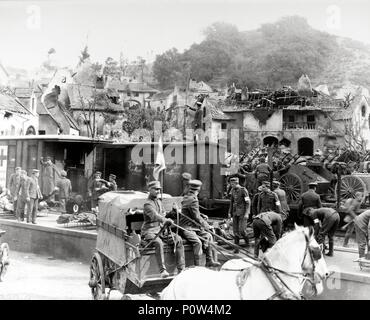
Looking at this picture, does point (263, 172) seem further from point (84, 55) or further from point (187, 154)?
point (84, 55)

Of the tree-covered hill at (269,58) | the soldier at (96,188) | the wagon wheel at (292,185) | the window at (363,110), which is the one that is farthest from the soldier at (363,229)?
the soldier at (96,188)

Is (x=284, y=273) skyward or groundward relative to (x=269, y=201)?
groundward

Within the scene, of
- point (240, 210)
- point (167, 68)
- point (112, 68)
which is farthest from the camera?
point (167, 68)

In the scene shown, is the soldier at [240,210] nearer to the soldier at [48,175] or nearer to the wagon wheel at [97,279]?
the wagon wheel at [97,279]

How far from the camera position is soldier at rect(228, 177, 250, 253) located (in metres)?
9.41

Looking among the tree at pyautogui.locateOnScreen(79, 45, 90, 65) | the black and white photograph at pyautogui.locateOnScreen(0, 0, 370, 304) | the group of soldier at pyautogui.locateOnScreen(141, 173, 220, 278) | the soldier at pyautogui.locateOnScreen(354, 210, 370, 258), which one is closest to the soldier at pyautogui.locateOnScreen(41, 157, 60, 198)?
the black and white photograph at pyautogui.locateOnScreen(0, 0, 370, 304)

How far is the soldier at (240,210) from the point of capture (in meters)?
9.41

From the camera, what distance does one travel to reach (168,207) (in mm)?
7203

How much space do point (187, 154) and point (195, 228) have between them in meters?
7.84

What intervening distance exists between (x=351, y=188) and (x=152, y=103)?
6092 millimetres

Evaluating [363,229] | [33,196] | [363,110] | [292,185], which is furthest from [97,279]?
[363,110]

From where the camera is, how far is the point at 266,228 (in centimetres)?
797
